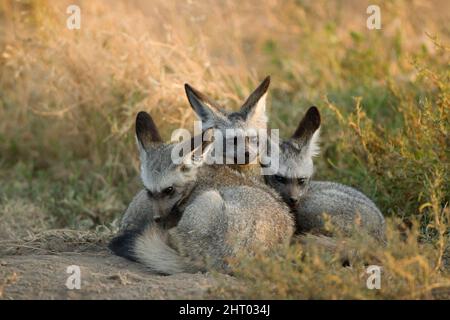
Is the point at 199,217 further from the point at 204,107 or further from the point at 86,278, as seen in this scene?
the point at 204,107

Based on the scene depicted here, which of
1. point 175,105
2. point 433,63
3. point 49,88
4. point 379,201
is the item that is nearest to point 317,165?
point 379,201

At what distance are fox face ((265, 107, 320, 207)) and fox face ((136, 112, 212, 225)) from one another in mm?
901

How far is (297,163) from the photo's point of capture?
25.5 feet

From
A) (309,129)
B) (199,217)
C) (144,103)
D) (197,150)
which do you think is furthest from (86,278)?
(144,103)

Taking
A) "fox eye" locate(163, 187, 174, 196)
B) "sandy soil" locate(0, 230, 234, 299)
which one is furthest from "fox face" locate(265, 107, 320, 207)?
"sandy soil" locate(0, 230, 234, 299)

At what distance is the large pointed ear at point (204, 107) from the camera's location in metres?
7.96

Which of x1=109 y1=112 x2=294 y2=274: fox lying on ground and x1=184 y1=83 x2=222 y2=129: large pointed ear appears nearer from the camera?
x1=109 y1=112 x2=294 y2=274: fox lying on ground

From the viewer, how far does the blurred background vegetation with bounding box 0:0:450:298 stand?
27.1 feet

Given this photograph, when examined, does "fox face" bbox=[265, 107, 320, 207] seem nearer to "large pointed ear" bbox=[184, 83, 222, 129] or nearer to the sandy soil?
"large pointed ear" bbox=[184, 83, 222, 129]

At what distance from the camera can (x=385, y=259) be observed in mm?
5273

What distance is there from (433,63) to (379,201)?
3.56m

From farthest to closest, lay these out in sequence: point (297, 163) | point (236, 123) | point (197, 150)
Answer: point (236, 123), point (297, 163), point (197, 150)

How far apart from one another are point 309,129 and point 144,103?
8.07 ft

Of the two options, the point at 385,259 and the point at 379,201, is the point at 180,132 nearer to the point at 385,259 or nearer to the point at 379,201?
the point at 379,201
